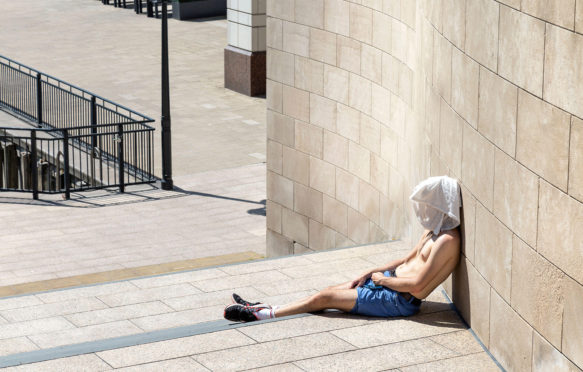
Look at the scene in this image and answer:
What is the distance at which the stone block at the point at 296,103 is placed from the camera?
12.3 m

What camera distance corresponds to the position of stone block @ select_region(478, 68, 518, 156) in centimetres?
630

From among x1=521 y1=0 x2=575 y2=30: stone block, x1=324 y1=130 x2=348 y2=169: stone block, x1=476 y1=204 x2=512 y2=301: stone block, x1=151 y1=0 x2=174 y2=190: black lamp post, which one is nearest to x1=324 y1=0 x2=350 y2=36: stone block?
x1=324 y1=130 x2=348 y2=169: stone block

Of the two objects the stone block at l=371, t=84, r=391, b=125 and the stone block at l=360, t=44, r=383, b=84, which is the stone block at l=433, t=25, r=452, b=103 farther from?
the stone block at l=360, t=44, r=383, b=84

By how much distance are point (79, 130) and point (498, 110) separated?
14.1 meters

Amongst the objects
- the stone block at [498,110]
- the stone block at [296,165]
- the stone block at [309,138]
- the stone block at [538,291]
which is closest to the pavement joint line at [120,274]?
the stone block at [296,165]

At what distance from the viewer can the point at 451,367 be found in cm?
666

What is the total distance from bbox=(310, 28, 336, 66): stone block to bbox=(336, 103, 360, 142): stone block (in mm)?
565

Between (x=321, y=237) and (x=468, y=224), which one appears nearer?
(x=468, y=224)

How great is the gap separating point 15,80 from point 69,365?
1759cm

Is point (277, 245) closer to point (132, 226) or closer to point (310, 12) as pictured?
point (132, 226)

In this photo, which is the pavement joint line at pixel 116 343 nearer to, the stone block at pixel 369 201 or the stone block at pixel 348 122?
the stone block at pixel 369 201

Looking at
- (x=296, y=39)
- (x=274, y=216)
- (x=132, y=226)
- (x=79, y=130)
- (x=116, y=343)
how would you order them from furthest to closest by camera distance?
(x=79, y=130), (x=132, y=226), (x=274, y=216), (x=296, y=39), (x=116, y=343)

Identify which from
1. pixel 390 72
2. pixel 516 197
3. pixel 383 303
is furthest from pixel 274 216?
pixel 516 197

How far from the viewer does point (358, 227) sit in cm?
1159
